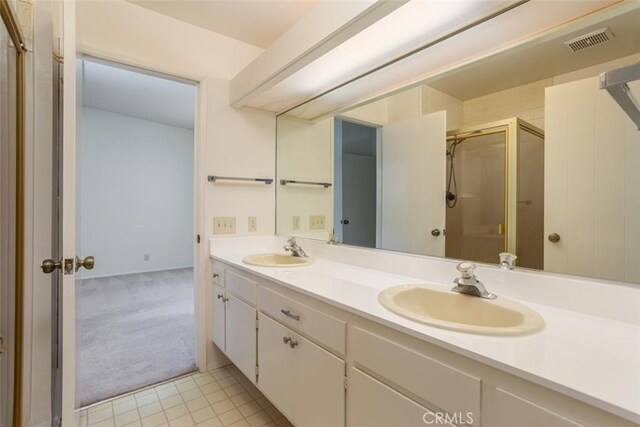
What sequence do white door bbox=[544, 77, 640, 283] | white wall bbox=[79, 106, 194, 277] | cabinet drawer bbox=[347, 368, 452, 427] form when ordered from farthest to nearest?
white wall bbox=[79, 106, 194, 277]
white door bbox=[544, 77, 640, 283]
cabinet drawer bbox=[347, 368, 452, 427]

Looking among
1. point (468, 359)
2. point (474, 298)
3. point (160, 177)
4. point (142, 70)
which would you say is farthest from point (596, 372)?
point (160, 177)

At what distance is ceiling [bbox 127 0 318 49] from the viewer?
1848 mm

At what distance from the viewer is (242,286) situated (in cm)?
172

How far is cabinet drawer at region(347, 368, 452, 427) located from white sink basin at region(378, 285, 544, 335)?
0.23 meters

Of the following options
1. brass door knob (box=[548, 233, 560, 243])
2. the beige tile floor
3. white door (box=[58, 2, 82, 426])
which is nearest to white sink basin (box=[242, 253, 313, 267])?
the beige tile floor

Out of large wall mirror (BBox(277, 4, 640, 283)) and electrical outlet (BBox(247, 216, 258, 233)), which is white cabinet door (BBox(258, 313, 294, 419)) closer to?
large wall mirror (BBox(277, 4, 640, 283))

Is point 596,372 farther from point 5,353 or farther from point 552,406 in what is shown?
point 5,353

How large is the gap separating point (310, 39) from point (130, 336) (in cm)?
272

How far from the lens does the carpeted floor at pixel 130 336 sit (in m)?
1.95

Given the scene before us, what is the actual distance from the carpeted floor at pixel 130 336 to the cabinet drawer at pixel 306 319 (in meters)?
0.79

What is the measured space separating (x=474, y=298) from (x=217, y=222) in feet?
5.58

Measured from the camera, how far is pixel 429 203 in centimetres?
165

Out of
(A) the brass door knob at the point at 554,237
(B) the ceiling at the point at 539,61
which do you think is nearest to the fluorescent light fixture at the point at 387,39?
(B) the ceiling at the point at 539,61
